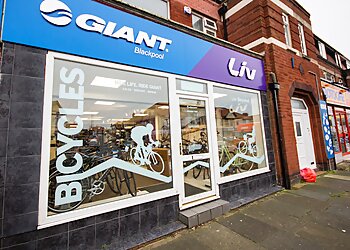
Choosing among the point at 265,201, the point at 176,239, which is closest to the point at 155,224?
the point at 176,239

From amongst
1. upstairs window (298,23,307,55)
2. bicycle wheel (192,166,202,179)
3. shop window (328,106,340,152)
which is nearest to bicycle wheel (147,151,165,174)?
bicycle wheel (192,166,202,179)

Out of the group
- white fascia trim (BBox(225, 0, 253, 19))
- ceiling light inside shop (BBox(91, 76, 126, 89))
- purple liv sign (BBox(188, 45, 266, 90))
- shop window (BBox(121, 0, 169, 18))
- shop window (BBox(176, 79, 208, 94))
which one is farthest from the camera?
white fascia trim (BBox(225, 0, 253, 19))

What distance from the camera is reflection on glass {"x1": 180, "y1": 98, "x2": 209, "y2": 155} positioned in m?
3.63

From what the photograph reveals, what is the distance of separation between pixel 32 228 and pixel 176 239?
73.9 inches

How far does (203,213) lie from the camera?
3129 millimetres

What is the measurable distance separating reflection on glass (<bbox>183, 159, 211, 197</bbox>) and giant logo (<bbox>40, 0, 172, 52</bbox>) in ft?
7.38

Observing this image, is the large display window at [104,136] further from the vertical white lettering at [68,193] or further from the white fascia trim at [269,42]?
the white fascia trim at [269,42]

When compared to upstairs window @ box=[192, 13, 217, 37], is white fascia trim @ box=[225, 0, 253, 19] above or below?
above

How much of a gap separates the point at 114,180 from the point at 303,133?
6.73 m

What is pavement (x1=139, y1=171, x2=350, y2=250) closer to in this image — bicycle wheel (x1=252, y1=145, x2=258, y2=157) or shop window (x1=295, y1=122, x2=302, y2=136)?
bicycle wheel (x1=252, y1=145, x2=258, y2=157)

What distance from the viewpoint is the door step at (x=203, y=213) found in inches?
118

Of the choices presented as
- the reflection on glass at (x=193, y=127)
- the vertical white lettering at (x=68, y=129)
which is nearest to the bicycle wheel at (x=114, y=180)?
the vertical white lettering at (x=68, y=129)

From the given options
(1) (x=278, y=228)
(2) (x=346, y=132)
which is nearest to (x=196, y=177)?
(1) (x=278, y=228)

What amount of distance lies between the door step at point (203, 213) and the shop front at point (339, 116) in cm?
709
